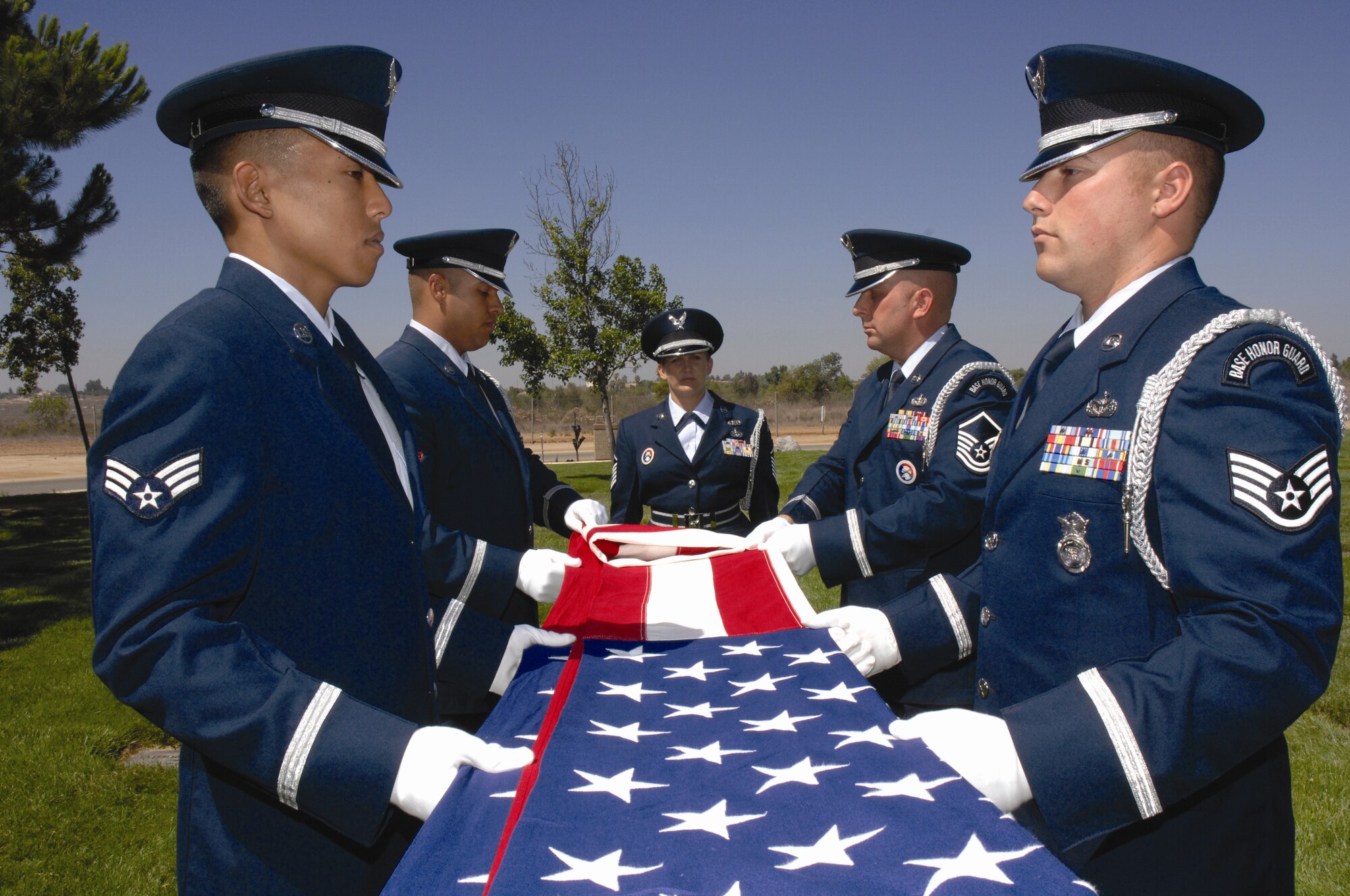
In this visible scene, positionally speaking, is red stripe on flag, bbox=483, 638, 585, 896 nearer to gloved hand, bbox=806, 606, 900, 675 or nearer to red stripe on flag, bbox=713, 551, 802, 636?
red stripe on flag, bbox=713, 551, 802, 636

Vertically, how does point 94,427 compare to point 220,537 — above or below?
below

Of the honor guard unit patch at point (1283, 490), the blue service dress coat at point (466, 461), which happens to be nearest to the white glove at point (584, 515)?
the blue service dress coat at point (466, 461)

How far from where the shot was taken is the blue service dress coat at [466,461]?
315cm

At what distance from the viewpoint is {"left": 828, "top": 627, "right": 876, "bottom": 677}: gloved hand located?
A: 7.40 ft

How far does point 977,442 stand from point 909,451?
370 millimetres

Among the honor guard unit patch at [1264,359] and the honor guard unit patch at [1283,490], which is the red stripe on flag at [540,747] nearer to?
the honor guard unit patch at [1283,490]

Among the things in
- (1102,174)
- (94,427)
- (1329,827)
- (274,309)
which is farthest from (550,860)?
(94,427)

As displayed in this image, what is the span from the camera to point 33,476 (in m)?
25.6

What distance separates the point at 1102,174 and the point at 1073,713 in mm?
1164

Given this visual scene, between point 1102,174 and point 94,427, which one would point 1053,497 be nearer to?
point 1102,174

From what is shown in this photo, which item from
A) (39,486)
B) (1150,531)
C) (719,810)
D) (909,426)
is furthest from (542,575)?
(39,486)

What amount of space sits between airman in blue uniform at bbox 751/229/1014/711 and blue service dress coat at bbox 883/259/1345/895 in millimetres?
976

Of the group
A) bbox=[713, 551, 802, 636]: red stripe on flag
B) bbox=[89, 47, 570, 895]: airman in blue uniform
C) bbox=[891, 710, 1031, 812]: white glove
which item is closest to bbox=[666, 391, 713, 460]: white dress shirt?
bbox=[713, 551, 802, 636]: red stripe on flag

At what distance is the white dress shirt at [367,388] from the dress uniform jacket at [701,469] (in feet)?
10.5
